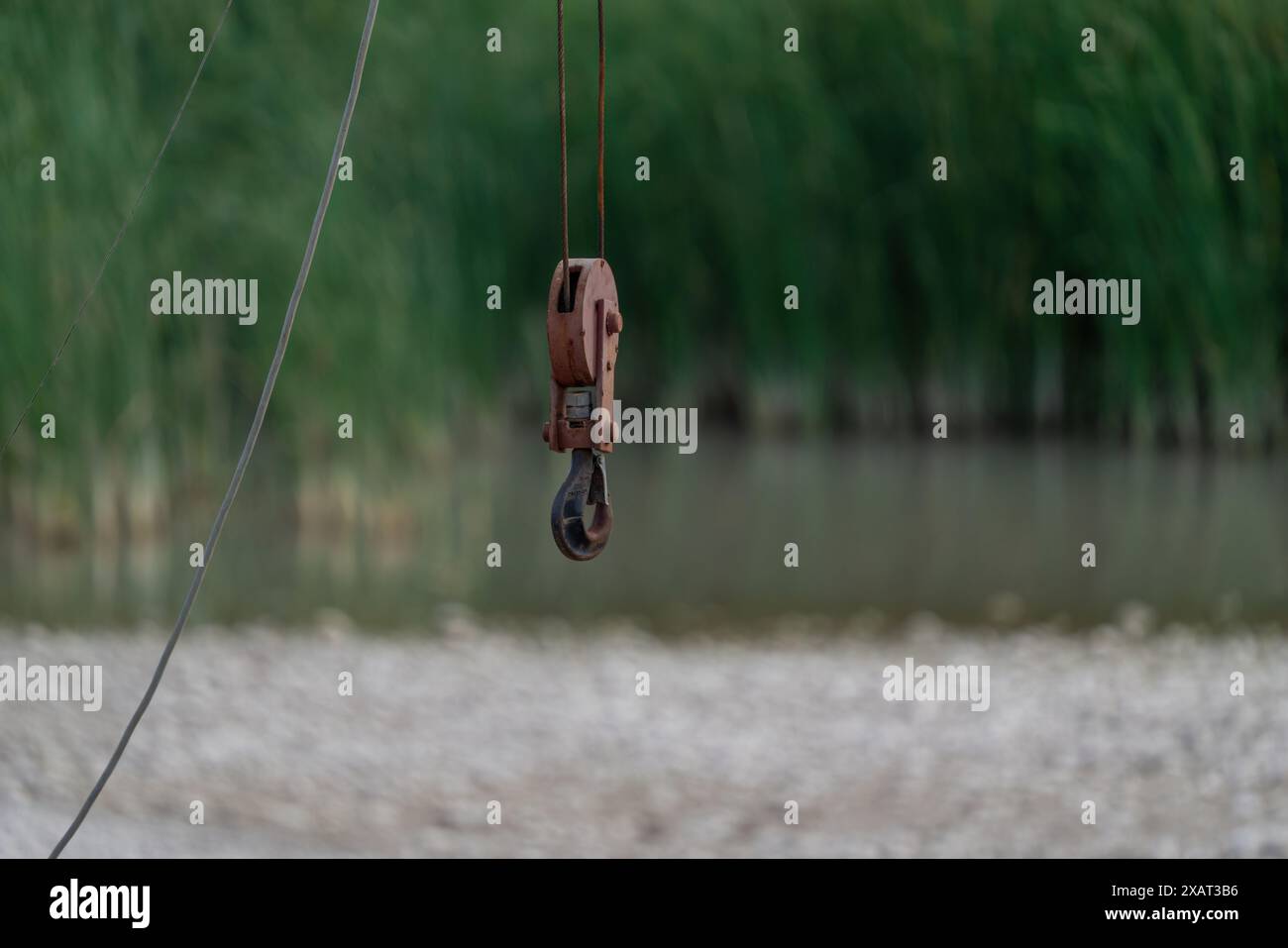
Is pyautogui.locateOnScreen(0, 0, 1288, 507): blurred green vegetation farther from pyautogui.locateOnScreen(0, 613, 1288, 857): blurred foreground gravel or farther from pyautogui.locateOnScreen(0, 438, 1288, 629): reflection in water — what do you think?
pyautogui.locateOnScreen(0, 613, 1288, 857): blurred foreground gravel

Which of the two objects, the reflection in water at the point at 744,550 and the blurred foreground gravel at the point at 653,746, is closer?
the blurred foreground gravel at the point at 653,746

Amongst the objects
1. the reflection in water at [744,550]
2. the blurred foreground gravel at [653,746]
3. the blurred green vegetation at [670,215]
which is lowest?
the blurred foreground gravel at [653,746]

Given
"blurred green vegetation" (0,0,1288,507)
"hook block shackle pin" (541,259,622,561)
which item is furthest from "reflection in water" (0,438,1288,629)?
"hook block shackle pin" (541,259,622,561)

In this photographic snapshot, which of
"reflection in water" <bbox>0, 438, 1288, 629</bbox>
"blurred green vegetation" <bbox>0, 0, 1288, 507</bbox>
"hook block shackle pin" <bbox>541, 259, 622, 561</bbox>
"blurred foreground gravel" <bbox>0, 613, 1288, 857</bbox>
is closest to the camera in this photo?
"hook block shackle pin" <bbox>541, 259, 622, 561</bbox>

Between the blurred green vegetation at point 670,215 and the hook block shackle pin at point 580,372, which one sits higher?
the blurred green vegetation at point 670,215

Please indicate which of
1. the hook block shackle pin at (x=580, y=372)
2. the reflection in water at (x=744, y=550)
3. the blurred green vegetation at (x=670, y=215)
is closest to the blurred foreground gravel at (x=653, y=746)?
the reflection in water at (x=744, y=550)

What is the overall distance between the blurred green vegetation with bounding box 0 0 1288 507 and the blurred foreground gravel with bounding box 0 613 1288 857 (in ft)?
5.83

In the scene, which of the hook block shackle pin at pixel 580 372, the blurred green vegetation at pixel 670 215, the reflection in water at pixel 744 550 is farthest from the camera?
the blurred green vegetation at pixel 670 215

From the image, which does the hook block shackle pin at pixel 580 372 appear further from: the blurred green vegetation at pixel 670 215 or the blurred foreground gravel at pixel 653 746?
the blurred green vegetation at pixel 670 215

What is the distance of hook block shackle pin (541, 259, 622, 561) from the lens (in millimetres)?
2594

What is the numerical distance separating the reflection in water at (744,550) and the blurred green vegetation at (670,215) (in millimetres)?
433

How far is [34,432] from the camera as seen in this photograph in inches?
323

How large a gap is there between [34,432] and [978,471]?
20.1 ft

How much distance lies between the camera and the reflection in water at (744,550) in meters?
8.14
